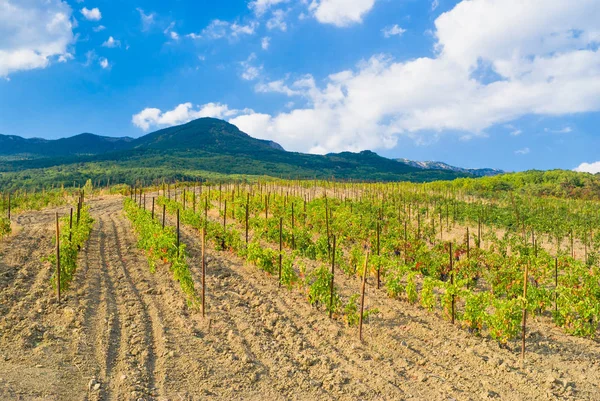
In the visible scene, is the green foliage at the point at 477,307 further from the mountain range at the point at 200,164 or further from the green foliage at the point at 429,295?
the mountain range at the point at 200,164

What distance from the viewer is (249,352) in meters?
6.19

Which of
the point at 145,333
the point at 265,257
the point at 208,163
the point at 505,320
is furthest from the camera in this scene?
the point at 208,163

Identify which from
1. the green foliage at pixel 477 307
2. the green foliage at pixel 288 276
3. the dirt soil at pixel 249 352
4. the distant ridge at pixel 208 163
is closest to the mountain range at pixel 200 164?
the distant ridge at pixel 208 163

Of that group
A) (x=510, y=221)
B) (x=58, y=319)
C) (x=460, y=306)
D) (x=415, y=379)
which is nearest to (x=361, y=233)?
(x=460, y=306)

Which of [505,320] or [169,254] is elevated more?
[169,254]

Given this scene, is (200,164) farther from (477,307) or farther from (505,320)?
(505,320)

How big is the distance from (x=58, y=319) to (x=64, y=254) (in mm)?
2024

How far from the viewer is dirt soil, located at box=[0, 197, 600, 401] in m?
5.17

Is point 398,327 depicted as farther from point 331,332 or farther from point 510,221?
point 510,221

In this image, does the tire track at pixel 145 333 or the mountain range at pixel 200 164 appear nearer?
the tire track at pixel 145 333

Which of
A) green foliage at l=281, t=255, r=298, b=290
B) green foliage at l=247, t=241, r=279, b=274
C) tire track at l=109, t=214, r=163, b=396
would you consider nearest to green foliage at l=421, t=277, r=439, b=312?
green foliage at l=281, t=255, r=298, b=290

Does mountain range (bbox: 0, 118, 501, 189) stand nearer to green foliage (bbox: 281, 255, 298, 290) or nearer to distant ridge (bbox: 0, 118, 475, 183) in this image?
distant ridge (bbox: 0, 118, 475, 183)

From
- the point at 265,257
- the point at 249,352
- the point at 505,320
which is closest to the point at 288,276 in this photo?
the point at 265,257

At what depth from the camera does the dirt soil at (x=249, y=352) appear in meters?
5.17
